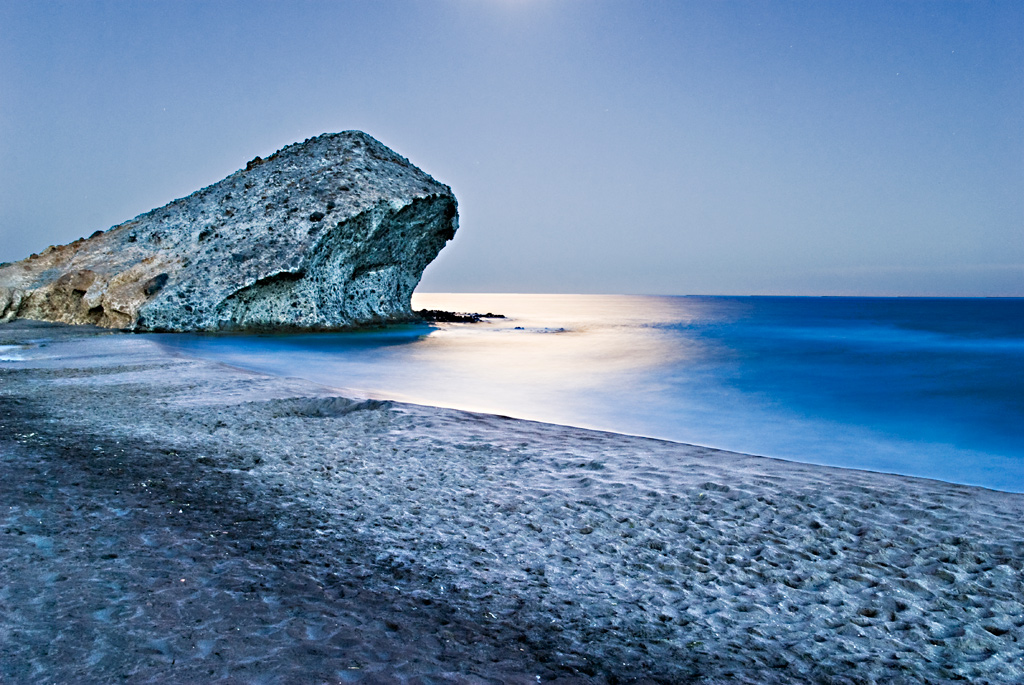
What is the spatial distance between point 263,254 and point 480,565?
19.8 m

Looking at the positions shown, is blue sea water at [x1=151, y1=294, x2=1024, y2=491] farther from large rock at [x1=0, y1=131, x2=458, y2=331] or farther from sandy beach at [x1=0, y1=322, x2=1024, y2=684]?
sandy beach at [x1=0, y1=322, x2=1024, y2=684]

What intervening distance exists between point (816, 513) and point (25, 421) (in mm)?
6433

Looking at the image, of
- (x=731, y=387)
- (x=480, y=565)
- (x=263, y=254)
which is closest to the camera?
(x=480, y=565)

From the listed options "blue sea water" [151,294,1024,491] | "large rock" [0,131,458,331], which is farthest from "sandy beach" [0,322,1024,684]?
"large rock" [0,131,458,331]

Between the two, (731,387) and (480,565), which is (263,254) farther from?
(480,565)

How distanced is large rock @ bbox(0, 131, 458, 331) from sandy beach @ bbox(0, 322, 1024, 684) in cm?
1613

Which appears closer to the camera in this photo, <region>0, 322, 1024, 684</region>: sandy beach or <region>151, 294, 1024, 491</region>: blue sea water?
<region>0, 322, 1024, 684</region>: sandy beach

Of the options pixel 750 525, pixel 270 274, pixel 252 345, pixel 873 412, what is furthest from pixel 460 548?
pixel 270 274

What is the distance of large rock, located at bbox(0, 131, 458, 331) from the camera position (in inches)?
802

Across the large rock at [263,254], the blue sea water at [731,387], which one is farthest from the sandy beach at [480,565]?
the large rock at [263,254]

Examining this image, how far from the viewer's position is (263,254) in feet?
67.9

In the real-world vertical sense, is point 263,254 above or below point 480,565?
above

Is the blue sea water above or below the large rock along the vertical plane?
below

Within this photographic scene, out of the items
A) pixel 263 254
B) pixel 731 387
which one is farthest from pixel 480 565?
pixel 263 254
